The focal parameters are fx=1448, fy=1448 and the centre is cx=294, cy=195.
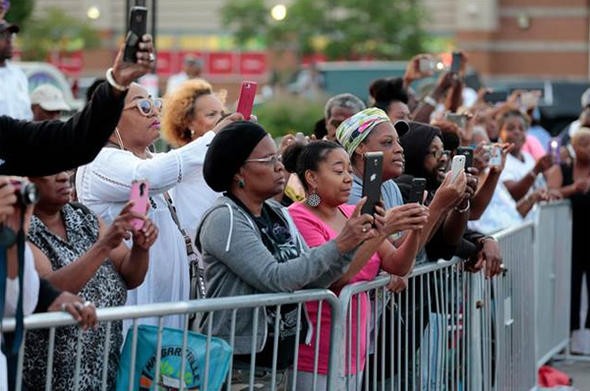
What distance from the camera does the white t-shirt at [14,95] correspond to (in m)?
10.4

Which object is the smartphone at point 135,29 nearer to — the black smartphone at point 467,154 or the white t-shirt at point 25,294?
the white t-shirt at point 25,294

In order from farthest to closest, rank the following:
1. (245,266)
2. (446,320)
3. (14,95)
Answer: (14,95)
(446,320)
(245,266)

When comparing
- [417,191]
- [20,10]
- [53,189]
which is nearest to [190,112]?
[417,191]

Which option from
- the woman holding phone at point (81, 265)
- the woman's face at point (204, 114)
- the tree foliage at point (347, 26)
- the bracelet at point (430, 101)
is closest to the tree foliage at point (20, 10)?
the tree foliage at point (347, 26)


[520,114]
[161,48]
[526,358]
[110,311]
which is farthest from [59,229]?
[161,48]

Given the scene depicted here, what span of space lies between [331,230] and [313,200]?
16 cm

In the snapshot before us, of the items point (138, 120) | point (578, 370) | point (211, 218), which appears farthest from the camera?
point (578, 370)

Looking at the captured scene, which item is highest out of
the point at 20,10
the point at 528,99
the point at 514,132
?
the point at 20,10

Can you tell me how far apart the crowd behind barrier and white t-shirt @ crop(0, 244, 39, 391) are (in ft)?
0.18

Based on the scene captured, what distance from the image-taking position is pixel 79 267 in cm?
513

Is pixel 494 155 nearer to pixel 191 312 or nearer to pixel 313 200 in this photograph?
pixel 313 200

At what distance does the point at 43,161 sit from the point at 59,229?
38 centimetres

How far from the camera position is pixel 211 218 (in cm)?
590

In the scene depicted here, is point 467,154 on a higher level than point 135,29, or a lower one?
lower
